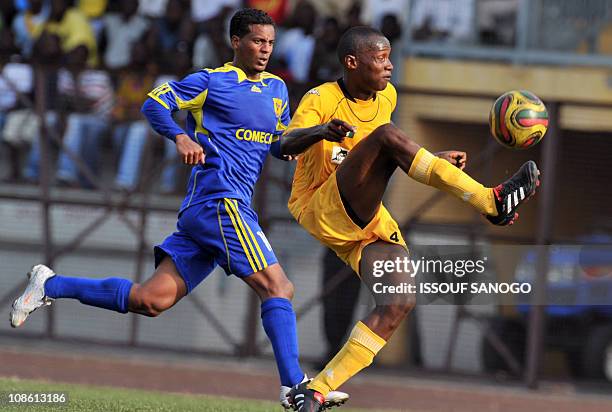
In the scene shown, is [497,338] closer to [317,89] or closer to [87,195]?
[87,195]

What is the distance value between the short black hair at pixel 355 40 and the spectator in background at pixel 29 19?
26.4 feet

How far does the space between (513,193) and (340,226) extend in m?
1.11

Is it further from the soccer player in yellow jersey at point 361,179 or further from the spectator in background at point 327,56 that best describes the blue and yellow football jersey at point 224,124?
the spectator in background at point 327,56

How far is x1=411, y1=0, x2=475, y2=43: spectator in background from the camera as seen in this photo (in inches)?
590

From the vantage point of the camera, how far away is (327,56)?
14.4 m

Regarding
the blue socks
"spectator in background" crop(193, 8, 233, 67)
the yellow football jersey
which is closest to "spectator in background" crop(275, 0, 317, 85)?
"spectator in background" crop(193, 8, 233, 67)

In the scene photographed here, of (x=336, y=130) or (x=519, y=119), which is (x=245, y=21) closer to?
(x=336, y=130)

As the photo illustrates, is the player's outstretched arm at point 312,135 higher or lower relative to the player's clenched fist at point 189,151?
higher

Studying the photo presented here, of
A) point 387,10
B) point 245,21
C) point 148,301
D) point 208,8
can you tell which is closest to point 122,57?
point 208,8

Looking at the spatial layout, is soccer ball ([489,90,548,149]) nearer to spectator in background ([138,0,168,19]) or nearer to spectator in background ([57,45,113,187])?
spectator in background ([57,45,113,187])

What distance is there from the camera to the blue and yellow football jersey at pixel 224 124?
7.90 m

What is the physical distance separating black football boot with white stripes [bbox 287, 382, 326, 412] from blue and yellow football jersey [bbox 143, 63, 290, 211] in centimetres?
121

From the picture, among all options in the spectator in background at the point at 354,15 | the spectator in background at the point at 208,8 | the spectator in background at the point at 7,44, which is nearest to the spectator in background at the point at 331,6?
the spectator in background at the point at 354,15

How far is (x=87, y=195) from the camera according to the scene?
14.1 m
